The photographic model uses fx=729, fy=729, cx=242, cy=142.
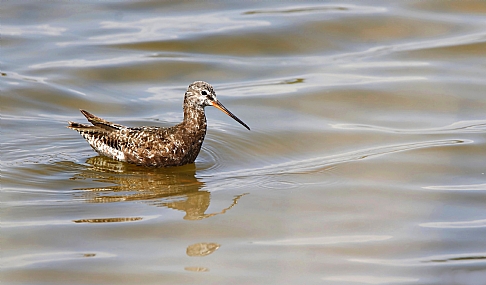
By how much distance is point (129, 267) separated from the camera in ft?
19.0

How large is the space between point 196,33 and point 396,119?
4870mm

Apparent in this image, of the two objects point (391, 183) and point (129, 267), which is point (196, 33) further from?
point (129, 267)

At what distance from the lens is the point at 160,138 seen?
8.65m

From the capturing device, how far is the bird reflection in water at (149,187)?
23.6ft

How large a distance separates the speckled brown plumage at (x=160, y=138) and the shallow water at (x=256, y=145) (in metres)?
0.20

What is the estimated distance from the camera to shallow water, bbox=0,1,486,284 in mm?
6035

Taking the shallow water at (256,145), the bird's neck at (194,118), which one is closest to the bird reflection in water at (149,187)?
the shallow water at (256,145)

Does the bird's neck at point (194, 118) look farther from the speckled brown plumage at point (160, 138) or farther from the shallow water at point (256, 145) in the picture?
the shallow water at point (256, 145)

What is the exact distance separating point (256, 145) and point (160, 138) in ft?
4.11

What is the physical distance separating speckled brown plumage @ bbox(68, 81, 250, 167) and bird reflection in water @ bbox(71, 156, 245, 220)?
0.39 ft

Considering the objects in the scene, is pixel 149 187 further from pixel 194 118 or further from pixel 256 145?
pixel 256 145

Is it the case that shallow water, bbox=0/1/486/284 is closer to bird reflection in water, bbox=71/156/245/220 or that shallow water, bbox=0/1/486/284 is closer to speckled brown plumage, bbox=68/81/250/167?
bird reflection in water, bbox=71/156/245/220

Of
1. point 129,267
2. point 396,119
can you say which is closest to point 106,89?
point 396,119

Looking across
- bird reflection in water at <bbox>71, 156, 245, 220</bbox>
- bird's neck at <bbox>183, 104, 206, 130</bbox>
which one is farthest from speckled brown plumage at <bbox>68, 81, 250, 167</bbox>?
bird reflection in water at <bbox>71, 156, 245, 220</bbox>
